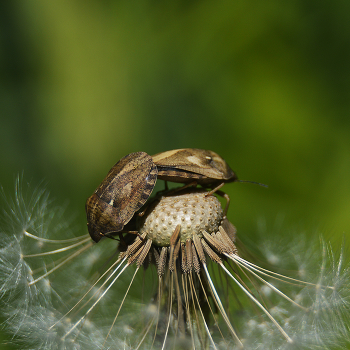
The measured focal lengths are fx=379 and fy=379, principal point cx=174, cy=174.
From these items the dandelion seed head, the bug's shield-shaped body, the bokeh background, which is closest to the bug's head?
the dandelion seed head

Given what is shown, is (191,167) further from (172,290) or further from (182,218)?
(172,290)

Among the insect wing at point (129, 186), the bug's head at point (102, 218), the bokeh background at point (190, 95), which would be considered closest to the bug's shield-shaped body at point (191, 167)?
the insect wing at point (129, 186)

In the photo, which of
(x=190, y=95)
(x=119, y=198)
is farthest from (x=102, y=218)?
(x=190, y=95)

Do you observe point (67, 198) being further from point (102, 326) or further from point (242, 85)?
point (242, 85)

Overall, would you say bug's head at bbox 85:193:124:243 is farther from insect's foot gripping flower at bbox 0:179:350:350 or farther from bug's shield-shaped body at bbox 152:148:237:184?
bug's shield-shaped body at bbox 152:148:237:184

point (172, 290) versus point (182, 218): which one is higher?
point (182, 218)

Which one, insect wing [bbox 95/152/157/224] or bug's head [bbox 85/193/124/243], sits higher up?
insect wing [bbox 95/152/157/224]
